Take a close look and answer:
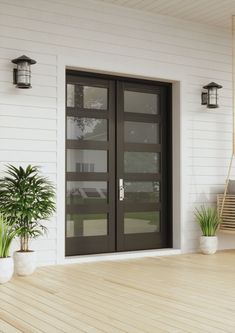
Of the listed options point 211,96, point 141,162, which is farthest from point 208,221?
point 211,96

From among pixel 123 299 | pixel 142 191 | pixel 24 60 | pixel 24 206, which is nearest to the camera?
pixel 123 299

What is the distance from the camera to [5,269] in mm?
4637

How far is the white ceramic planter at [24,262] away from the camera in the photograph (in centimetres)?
502

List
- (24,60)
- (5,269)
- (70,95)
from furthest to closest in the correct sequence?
(70,95)
(24,60)
(5,269)

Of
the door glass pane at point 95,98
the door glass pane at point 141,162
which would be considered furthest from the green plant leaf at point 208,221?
the door glass pane at point 95,98

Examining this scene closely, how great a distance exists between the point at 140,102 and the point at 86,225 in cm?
177

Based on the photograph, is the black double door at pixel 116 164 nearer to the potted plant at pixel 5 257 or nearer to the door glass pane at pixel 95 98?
the door glass pane at pixel 95 98

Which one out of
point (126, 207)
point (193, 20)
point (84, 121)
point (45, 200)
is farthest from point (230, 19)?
point (45, 200)

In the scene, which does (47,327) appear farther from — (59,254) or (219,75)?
(219,75)

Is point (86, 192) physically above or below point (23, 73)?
below

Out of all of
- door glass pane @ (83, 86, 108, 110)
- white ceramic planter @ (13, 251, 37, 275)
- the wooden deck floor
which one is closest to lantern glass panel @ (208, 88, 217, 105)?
door glass pane @ (83, 86, 108, 110)

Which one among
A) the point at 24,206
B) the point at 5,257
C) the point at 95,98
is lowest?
the point at 5,257

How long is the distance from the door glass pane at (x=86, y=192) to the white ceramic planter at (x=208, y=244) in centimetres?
138

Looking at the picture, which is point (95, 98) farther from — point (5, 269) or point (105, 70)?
point (5, 269)
